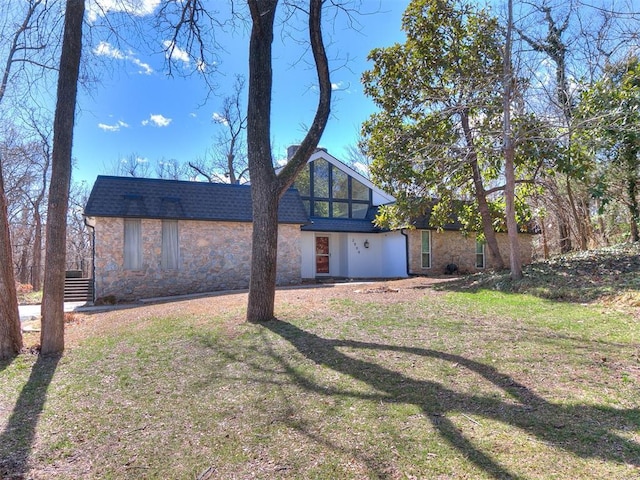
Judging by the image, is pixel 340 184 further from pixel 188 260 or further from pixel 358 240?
pixel 188 260

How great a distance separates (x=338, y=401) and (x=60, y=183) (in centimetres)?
473

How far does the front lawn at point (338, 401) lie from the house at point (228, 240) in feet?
23.1

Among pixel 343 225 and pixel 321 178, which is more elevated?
pixel 321 178

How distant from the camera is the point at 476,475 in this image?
242 centimetres

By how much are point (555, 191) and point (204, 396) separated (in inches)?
720

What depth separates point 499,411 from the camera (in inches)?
128

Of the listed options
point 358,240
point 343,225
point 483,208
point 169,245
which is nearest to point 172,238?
point 169,245

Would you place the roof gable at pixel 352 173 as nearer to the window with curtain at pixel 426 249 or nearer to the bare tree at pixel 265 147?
the window with curtain at pixel 426 249

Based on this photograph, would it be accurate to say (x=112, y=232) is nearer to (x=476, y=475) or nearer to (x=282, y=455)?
(x=282, y=455)

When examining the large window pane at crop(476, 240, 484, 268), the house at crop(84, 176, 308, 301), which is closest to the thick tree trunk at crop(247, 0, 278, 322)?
the house at crop(84, 176, 308, 301)

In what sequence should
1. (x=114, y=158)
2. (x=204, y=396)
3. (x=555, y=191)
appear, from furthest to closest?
(x=114, y=158)
(x=555, y=191)
(x=204, y=396)

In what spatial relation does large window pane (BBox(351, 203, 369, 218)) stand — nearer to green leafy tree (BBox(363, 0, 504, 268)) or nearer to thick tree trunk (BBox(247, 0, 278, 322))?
green leafy tree (BBox(363, 0, 504, 268))

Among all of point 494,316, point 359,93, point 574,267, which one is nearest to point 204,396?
point 494,316

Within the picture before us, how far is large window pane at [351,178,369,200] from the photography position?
19.0 m
